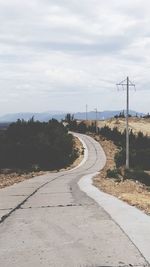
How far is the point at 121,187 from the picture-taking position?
80.0ft

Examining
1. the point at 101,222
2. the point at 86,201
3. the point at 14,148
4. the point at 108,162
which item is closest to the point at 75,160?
the point at 108,162

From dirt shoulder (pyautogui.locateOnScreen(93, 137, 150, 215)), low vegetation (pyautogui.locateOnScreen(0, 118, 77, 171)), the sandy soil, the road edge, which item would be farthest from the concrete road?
the sandy soil

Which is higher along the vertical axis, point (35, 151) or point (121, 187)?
point (121, 187)

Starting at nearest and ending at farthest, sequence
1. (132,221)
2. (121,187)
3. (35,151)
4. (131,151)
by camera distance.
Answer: (132,221) < (121,187) < (35,151) < (131,151)

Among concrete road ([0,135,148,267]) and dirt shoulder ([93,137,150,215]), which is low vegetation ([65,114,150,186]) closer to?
dirt shoulder ([93,137,150,215])

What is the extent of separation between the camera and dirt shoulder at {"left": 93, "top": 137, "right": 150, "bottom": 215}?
16047mm

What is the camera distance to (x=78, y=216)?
12.7 m

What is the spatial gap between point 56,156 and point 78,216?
155ft

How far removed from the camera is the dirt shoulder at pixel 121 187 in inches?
632

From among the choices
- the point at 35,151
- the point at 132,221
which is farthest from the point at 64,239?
the point at 35,151

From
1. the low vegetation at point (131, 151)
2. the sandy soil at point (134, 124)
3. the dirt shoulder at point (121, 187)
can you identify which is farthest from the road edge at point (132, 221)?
the sandy soil at point (134, 124)

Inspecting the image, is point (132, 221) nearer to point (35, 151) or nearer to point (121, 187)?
point (121, 187)

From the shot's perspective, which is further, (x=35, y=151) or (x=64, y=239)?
(x=35, y=151)

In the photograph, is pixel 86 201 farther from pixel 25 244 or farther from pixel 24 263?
pixel 24 263
